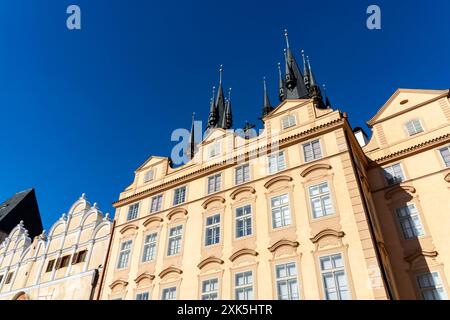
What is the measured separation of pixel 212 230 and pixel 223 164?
433cm

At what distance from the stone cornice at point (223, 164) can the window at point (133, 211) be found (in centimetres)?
44

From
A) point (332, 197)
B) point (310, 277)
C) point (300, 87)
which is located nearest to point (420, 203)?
point (332, 197)

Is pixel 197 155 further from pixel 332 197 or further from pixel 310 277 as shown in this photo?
pixel 310 277

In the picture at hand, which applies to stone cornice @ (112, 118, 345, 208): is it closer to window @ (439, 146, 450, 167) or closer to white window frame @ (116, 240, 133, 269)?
white window frame @ (116, 240, 133, 269)

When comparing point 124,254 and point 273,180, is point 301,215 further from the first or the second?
point 124,254

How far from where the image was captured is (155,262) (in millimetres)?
20703

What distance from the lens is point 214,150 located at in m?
23.6

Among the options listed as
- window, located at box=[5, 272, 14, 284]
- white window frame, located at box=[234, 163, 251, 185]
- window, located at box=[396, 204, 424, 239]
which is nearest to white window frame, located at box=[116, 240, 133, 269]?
white window frame, located at box=[234, 163, 251, 185]

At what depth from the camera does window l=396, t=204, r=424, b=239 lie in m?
17.9

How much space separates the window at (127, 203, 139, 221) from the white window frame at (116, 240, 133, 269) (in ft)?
6.21

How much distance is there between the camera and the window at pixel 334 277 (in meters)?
14.2

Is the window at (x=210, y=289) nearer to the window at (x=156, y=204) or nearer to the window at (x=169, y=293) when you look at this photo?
the window at (x=169, y=293)

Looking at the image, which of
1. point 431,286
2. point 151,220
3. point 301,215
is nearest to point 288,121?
point 301,215

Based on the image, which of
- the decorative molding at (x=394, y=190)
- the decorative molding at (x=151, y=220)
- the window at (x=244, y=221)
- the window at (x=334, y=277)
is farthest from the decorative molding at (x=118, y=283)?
the decorative molding at (x=394, y=190)
